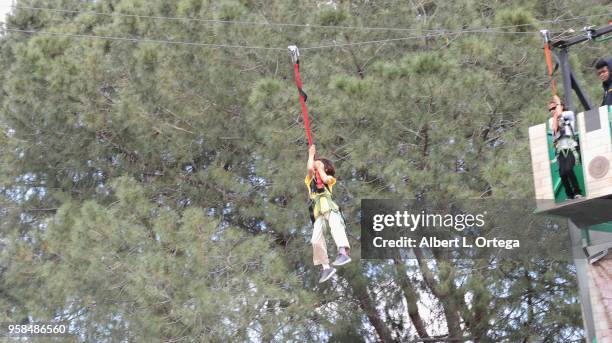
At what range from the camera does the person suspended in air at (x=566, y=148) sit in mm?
8898

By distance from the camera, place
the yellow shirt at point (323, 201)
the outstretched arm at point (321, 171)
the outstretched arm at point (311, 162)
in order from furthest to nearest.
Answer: the yellow shirt at point (323, 201)
the outstretched arm at point (321, 171)
the outstretched arm at point (311, 162)

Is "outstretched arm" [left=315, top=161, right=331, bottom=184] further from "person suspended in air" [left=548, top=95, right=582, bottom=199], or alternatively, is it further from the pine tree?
the pine tree

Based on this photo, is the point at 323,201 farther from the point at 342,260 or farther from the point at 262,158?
the point at 262,158

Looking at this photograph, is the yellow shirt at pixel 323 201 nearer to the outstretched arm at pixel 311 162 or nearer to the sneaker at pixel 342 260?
the outstretched arm at pixel 311 162

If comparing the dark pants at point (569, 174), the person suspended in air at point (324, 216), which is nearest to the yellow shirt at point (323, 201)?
the person suspended in air at point (324, 216)

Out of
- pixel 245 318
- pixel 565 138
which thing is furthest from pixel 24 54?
pixel 565 138

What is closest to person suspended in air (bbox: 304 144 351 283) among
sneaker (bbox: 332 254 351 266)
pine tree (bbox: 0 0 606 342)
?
sneaker (bbox: 332 254 351 266)

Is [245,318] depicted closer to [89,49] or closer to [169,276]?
[169,276]

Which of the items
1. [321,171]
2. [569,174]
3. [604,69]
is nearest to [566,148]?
[569,174]

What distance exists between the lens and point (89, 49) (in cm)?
1343

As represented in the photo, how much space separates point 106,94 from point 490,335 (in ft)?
19.0

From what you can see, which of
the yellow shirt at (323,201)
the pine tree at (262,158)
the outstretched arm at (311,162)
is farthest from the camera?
the pine tree at (262,158)

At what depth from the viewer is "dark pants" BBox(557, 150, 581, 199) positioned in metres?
8.88

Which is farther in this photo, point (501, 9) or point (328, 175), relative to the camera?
point (501, 9)
